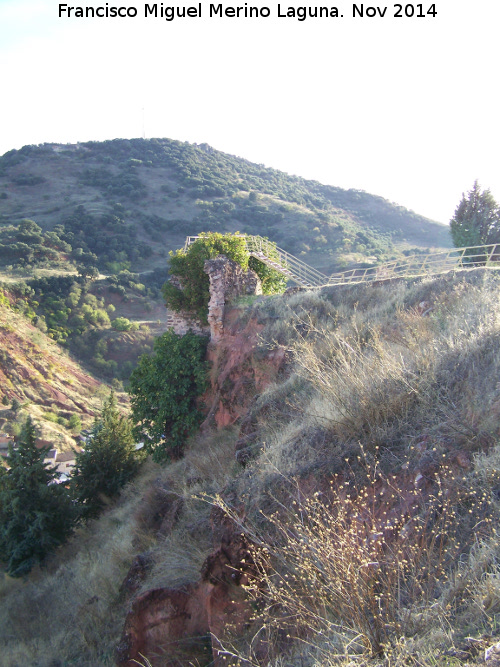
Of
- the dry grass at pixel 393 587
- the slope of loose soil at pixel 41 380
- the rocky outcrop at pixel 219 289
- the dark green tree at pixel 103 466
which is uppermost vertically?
the rocky outcrop at pixel 219 289

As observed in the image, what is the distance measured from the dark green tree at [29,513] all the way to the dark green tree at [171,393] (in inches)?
107

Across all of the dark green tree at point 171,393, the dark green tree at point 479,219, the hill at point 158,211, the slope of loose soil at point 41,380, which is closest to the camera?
the dark green tree at point 171,393

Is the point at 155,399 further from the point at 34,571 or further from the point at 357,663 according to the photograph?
the point at 357,663

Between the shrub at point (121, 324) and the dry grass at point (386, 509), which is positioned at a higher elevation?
the dry grass at point (386, 509)

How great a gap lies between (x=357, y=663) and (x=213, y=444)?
7504 millimetres

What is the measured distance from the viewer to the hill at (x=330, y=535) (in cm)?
251

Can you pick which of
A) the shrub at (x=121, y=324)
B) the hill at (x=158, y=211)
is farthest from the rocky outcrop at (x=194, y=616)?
the hill at (x=158, y=211)

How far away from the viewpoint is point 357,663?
2.27m

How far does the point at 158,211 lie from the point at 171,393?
173 feet

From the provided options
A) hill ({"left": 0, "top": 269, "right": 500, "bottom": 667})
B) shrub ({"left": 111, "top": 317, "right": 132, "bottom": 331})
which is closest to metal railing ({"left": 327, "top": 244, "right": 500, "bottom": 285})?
hill ({"left": 0, "top": 269, "right": 500, "bottom": 667})

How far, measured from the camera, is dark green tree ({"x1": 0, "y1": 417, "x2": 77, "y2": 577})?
34.3 ft

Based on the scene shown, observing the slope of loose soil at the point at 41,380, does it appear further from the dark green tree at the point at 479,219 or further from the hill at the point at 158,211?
the dark green tree at the point at 479,219

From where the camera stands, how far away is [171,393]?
39.7ft

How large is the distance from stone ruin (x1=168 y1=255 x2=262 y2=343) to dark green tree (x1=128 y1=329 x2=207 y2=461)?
0.71 m
